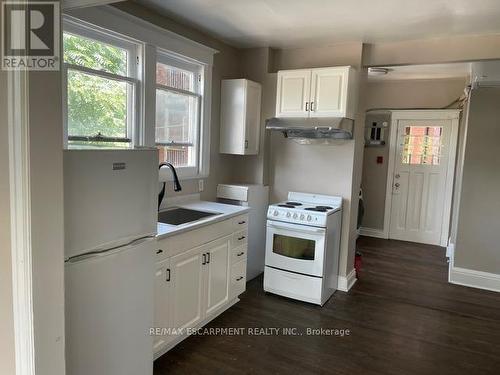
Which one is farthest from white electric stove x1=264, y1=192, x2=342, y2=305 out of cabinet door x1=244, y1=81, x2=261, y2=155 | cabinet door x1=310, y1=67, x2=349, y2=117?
cabinet door x1=310, y1=67, x2=349, y2=117

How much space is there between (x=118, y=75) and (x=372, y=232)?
4.86 meters

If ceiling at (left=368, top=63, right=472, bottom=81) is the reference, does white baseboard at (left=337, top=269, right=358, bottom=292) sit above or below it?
below

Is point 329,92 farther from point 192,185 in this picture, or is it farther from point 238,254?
point 238,254

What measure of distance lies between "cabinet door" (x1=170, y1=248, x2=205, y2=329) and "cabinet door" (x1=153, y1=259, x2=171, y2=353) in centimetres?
5

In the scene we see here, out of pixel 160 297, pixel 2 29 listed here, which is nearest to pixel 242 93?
pixel 160 297

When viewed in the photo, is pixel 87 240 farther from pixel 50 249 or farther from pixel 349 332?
pixel 349 332

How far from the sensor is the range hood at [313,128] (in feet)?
11.5

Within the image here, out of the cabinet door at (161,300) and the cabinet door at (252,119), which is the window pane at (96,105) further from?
the cabinet door at (252,119)

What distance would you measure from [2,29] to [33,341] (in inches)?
42.2

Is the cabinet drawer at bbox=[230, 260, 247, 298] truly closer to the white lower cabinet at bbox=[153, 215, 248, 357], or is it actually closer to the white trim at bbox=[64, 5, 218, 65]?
the white lower cabinet at bbox=[153, 215, 248, 357]

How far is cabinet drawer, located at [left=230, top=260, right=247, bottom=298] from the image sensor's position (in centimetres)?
335

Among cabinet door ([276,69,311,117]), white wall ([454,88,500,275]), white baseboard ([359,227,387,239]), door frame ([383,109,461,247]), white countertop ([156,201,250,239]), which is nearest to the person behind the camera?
white countertop ([156,201,250,239])

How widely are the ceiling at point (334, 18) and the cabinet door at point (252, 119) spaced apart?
1.69ft

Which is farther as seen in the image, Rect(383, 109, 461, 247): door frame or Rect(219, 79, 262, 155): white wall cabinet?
Rect(383, 109, 461, 247): door frame
